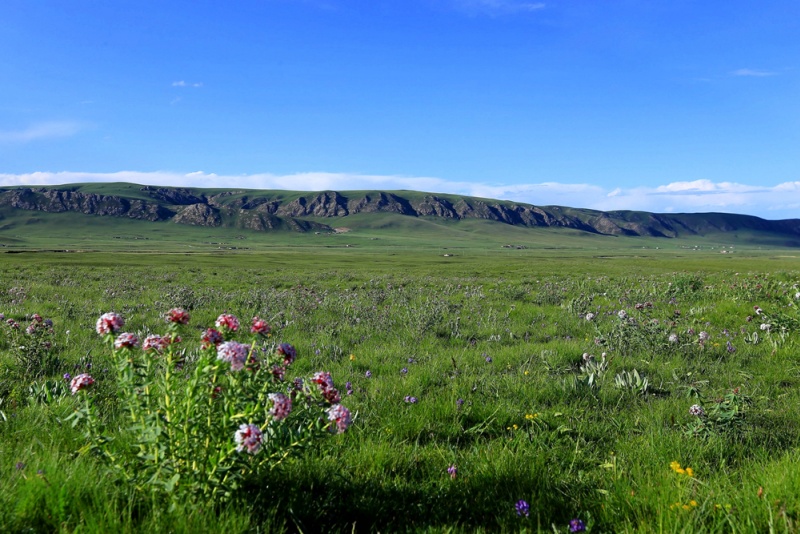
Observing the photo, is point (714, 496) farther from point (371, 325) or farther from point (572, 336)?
point (371, 325)

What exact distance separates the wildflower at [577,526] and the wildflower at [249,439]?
192 centimetres

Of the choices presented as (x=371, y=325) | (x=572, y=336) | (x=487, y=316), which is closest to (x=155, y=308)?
(x=371, y=325)

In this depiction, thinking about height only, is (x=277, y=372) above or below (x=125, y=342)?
below

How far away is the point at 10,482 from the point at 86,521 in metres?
0.69

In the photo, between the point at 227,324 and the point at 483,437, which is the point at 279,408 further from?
the point at 483,437

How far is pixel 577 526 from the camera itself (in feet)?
9.35

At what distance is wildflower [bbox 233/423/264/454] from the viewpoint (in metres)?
2.41

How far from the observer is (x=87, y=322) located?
403 inches

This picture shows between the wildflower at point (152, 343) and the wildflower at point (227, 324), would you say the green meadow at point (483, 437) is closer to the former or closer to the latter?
the wildflower at point (152, 343)

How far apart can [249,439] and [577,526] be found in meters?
2.01

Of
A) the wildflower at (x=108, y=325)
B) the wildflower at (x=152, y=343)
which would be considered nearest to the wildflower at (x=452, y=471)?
the wildflower at (x=152, y=343)

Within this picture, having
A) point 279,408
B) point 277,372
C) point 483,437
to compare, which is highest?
point 277,372

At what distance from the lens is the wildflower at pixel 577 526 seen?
2834mm

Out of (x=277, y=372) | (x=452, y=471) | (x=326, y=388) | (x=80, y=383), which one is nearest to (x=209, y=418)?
(x=277, y=372)
